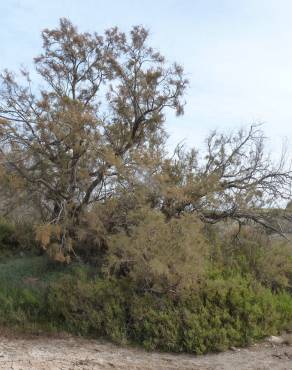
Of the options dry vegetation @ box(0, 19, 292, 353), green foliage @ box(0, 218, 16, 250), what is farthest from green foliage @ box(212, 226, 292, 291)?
green foliage @ box(0, 218, 16, 250)

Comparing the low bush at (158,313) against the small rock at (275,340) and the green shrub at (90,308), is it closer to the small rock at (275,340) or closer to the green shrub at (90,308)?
the green shrub at (90,308)

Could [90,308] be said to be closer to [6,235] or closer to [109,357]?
[109,357]

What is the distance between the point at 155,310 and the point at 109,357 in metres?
1.28

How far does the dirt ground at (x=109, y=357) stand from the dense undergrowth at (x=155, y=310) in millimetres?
236

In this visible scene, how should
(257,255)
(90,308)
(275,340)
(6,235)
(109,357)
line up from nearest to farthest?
(109,357) → (275,340) → (90,308) → (257,255) → (6,235)

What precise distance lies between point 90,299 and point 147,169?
9.46 ft

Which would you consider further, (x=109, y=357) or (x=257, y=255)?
(x=257, y=255)

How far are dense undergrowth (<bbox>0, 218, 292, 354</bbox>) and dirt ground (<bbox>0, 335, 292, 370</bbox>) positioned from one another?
236 millimetres

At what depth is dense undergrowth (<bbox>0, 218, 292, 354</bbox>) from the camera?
8781 mm

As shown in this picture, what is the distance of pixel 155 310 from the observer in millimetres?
9125

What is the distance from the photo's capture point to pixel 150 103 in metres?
12.6

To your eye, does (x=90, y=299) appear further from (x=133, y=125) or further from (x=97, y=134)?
(x=133, y=125)

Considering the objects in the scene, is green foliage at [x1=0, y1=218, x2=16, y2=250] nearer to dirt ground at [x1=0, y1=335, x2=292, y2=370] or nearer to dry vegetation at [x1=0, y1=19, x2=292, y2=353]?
dry vegetation at [x1=0, y1=19, x2=292, y2=353]

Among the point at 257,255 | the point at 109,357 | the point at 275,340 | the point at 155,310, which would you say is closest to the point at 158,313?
the point at 155,310
